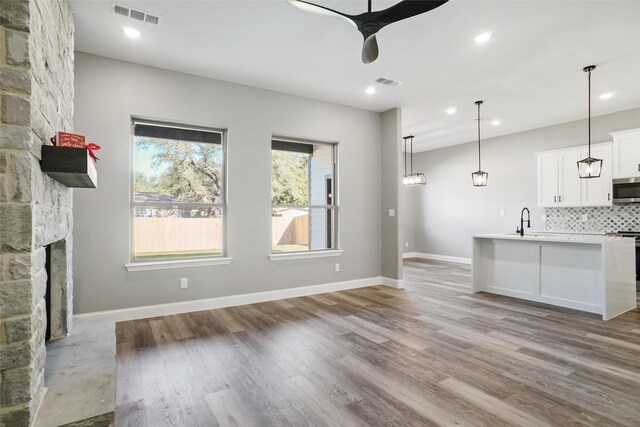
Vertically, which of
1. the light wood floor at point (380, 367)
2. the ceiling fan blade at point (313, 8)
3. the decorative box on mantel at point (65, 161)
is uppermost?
the ceiling fan blade at point (313, 8)

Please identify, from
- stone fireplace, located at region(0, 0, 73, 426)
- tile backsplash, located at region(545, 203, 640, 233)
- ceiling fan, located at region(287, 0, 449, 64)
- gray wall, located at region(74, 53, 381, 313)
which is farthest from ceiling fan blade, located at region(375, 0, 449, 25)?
tile backsplash, located at region(545, 203, 640, 233)

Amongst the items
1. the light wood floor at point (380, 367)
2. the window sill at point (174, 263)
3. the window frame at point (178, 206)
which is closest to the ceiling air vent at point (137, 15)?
the window frame at point (178, 206)

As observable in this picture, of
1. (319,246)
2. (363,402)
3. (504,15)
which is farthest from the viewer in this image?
(319,246)

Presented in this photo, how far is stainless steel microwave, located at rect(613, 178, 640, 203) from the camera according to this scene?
5129mm

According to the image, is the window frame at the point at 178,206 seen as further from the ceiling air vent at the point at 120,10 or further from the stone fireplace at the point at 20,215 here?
the stone fireplace at the point at 20,215

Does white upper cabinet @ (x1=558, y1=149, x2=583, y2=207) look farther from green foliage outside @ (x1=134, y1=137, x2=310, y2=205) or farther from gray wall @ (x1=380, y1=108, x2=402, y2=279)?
green foliage outside @ (x1=134, y1=137, x2=310, y2=205)

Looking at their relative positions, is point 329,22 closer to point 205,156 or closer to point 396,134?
point 205,156

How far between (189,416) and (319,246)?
3.48 metres

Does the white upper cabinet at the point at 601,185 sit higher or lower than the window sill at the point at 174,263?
higher

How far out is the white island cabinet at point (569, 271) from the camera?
3.87 metres

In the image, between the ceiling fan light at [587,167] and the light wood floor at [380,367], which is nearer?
the light wood floor at [380,367]

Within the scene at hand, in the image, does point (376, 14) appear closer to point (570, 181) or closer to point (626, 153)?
point (626, 153)

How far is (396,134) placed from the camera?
5.49 metres

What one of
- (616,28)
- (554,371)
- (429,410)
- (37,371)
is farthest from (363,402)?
(616,28)
